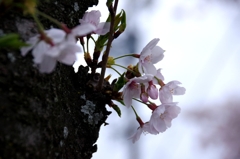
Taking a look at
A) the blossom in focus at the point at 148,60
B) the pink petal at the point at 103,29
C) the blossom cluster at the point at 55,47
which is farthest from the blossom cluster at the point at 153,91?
the blossom cluster at the point at 55,47

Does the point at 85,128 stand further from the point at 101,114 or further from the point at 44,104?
the point at 44,104

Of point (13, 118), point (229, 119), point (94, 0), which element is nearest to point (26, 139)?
point (13, 118)

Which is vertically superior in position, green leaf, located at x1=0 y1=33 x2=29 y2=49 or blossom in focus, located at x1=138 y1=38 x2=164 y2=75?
blossom in focus, located at x1=138 y1=38 x2=164 y2=75

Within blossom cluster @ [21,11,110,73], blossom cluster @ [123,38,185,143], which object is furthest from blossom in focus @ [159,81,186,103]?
blossom cluster @ [21,11,110,73]

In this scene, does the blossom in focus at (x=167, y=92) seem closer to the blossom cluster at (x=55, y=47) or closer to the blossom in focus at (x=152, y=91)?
the blossom in focus at (x=152, y=91)

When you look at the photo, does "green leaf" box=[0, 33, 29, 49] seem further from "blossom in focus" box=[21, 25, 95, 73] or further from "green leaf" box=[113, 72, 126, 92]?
"green leaf" box=[113, 72, 126, 92]

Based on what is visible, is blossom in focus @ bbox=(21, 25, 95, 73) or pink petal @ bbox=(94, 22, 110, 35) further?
pink petal @ bbox=(94, 22, 110, 35)

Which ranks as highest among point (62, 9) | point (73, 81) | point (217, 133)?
point (217, 133)
